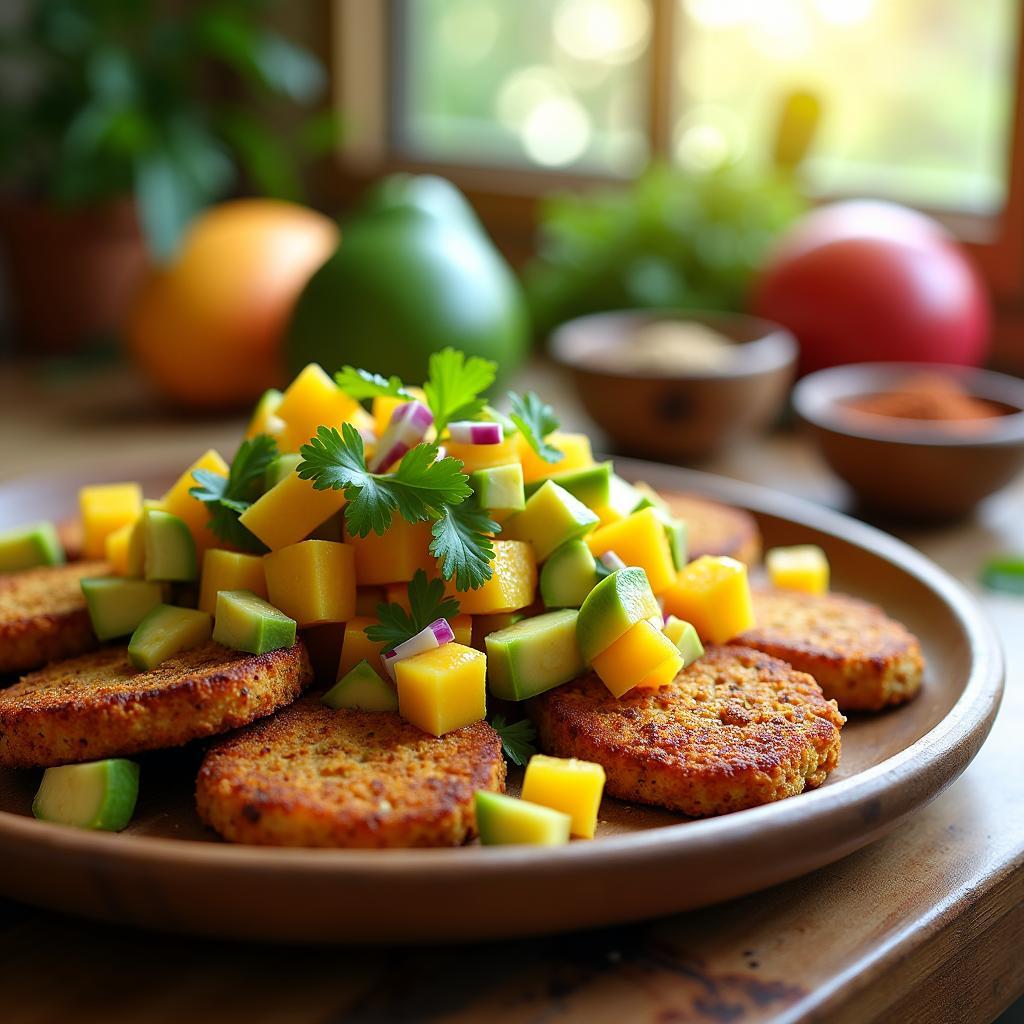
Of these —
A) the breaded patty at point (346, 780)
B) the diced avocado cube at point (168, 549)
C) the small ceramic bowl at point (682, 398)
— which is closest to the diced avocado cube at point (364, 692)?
the breaded patty at point (346, 780)

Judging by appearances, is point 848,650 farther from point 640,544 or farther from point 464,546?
point 464,546

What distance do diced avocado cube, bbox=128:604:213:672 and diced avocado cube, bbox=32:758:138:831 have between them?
0.46 feet

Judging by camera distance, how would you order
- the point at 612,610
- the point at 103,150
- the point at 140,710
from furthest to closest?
the point at 103,150 → the point at 612,610 → the point at 140,710

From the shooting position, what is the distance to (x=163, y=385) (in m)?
3.01

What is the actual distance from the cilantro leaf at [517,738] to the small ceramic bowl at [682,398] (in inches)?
51.0

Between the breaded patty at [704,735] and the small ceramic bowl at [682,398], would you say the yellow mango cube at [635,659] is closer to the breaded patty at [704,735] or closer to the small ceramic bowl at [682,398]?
the breaded patty at [704,735]

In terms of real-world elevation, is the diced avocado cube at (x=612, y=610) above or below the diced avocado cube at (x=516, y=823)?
above

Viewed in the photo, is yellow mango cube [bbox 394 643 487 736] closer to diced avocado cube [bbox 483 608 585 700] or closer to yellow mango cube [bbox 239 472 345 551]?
diced avocado cube [bbox 483 608 585 700]

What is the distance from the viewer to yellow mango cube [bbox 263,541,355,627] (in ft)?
4.09

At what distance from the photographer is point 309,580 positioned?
4.09 feet

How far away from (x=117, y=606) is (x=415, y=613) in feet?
1.11

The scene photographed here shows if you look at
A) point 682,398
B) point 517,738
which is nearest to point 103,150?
point 682,398

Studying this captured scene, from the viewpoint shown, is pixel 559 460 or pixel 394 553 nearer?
pixel 394 553

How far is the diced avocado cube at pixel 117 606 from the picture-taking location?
1.34 metres
